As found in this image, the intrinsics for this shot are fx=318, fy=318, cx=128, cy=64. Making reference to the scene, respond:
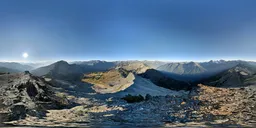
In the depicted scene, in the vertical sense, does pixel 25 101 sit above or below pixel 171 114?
above

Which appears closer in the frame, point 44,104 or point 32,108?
point 32,108

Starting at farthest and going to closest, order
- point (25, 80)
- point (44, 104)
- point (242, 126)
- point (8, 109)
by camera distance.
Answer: point (25, 80), point (44, 104), point (8, 109), point (242, 126)

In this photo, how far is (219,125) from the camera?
39812mm

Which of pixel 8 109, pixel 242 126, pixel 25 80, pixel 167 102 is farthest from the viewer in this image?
pixel 25 80

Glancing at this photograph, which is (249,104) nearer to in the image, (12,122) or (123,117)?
(123,117)

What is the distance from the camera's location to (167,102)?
179ft

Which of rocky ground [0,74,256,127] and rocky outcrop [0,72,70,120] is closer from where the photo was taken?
rocky ground [0,74,256,127]

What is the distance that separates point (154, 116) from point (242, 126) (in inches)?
482

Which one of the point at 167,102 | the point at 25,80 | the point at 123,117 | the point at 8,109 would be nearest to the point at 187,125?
the point at 123,117

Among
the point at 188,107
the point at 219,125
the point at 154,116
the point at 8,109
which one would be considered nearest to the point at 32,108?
the point at 8,109

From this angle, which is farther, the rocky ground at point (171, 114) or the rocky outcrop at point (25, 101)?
the rocky outcrop at point (25, 101)

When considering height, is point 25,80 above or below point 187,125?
above

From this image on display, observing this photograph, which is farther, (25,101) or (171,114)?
(25,101)

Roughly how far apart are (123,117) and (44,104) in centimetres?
1845
